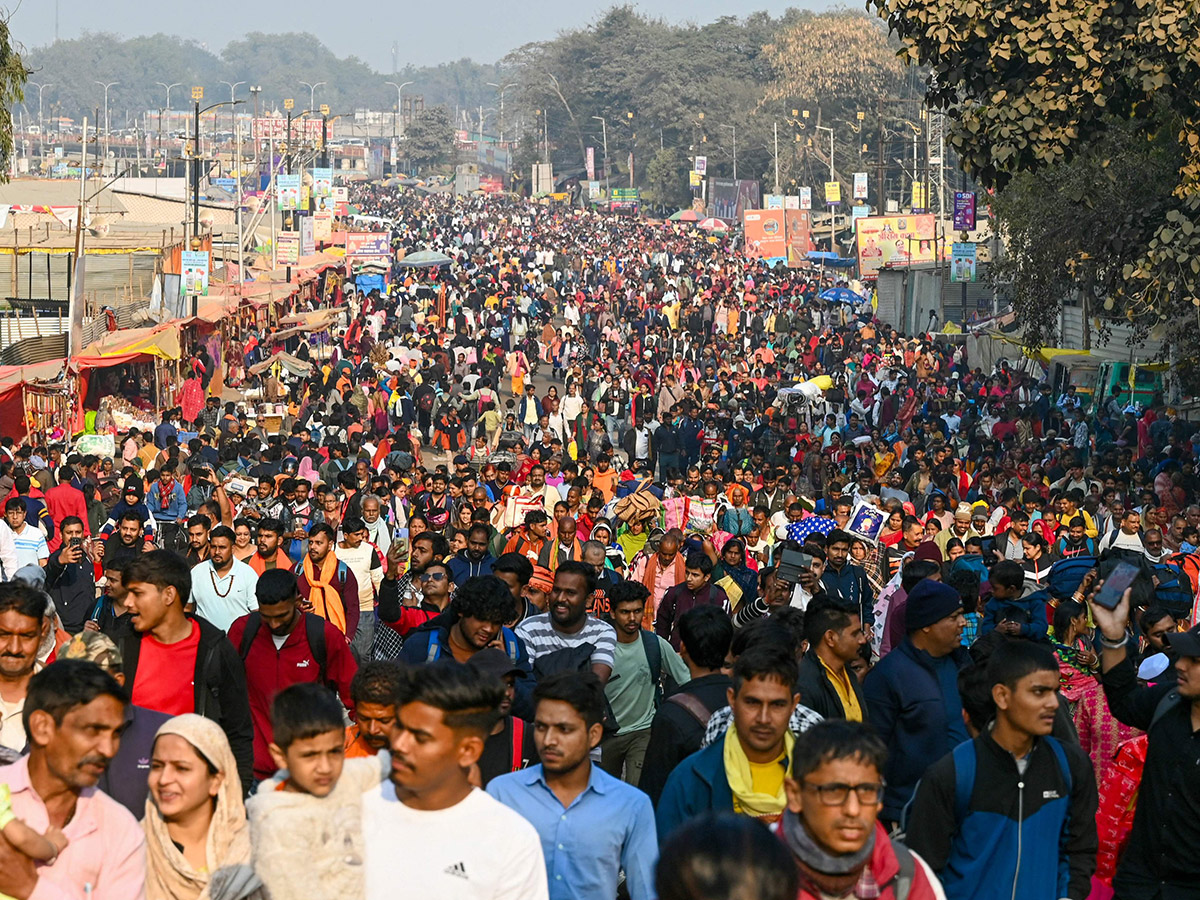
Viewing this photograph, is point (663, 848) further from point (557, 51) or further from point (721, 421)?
point (557, 51)

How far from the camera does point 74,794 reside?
13.6 feet

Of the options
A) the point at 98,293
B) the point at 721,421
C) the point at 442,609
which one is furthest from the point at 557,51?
the point at 442,609

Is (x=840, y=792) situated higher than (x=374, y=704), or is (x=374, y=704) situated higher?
(x=840, y=792)

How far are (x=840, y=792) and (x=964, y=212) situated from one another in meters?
34.6

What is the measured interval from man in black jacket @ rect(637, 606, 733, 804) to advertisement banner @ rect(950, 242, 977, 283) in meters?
31.5

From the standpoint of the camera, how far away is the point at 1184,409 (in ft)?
71.1

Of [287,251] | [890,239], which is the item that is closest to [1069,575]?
[287,251]

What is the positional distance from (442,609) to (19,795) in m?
4.15

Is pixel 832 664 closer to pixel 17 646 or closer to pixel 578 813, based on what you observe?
pixel 578 813

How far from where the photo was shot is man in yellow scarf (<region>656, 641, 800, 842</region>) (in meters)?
4.76

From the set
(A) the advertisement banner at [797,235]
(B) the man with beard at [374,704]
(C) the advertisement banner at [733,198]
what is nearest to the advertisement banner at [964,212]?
(A) the advertisement banner at [797,235]

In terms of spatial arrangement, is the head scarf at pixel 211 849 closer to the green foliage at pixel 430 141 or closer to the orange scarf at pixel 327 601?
the orange scarf at pixel 327 601

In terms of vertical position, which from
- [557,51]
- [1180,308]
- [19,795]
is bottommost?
[19,795]

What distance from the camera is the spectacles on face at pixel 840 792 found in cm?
375
